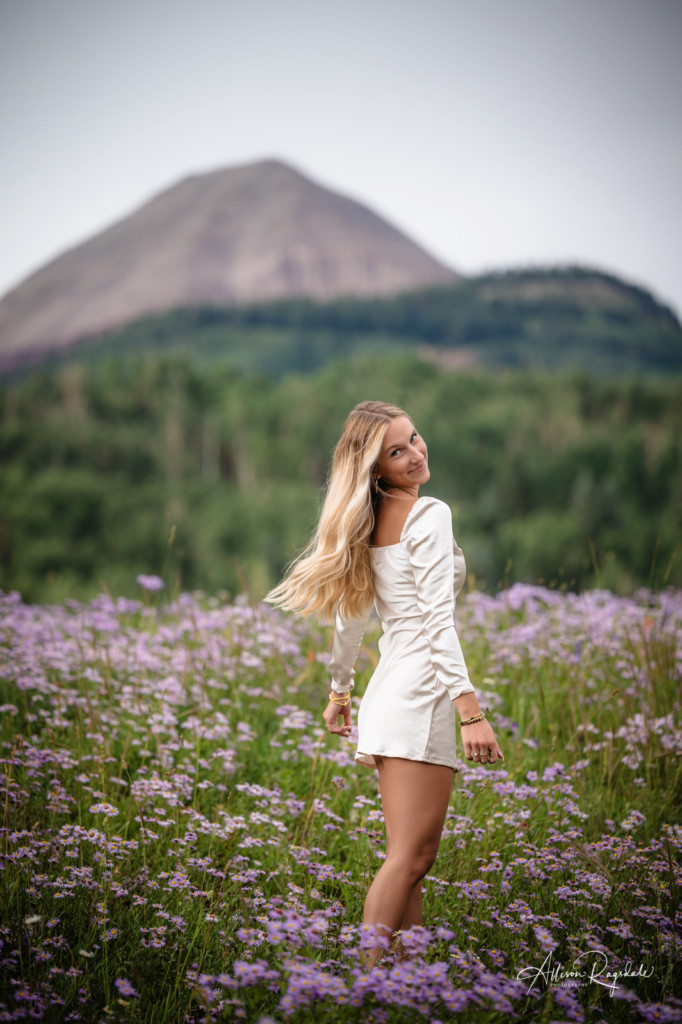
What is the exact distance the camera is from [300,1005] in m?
1.75

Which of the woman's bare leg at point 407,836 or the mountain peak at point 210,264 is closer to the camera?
the woman's bare leg at point 407,836

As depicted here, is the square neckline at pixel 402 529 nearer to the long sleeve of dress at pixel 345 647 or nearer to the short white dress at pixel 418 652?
the short white dress at pixel 418 652

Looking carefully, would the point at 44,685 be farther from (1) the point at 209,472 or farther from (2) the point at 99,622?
(1) the point at 209,472

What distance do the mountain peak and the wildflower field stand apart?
5493 inches

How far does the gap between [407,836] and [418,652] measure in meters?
0.55

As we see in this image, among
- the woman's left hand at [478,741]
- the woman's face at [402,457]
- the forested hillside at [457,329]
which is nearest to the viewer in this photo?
Answer: the woman's left hand at [478,741]

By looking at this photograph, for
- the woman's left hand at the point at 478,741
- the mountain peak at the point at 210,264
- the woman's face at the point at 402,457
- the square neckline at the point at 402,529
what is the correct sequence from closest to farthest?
the woman's left hand at the point at 478,741
the square neckline at the point at 402,529
the woman's face at the point at 402,457
the mountain peak at the point at 210,264

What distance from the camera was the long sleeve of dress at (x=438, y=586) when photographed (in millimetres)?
2326

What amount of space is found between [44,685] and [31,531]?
5727 cm

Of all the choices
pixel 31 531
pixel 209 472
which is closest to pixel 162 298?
pixel 209 472

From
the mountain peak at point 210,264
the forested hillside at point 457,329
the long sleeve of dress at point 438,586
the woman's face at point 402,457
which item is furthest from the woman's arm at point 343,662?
the mountain peak at point 210,264

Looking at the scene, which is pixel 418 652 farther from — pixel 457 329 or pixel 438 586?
pixel 457 329

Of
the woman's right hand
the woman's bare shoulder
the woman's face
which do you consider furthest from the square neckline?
the woman's right hand
